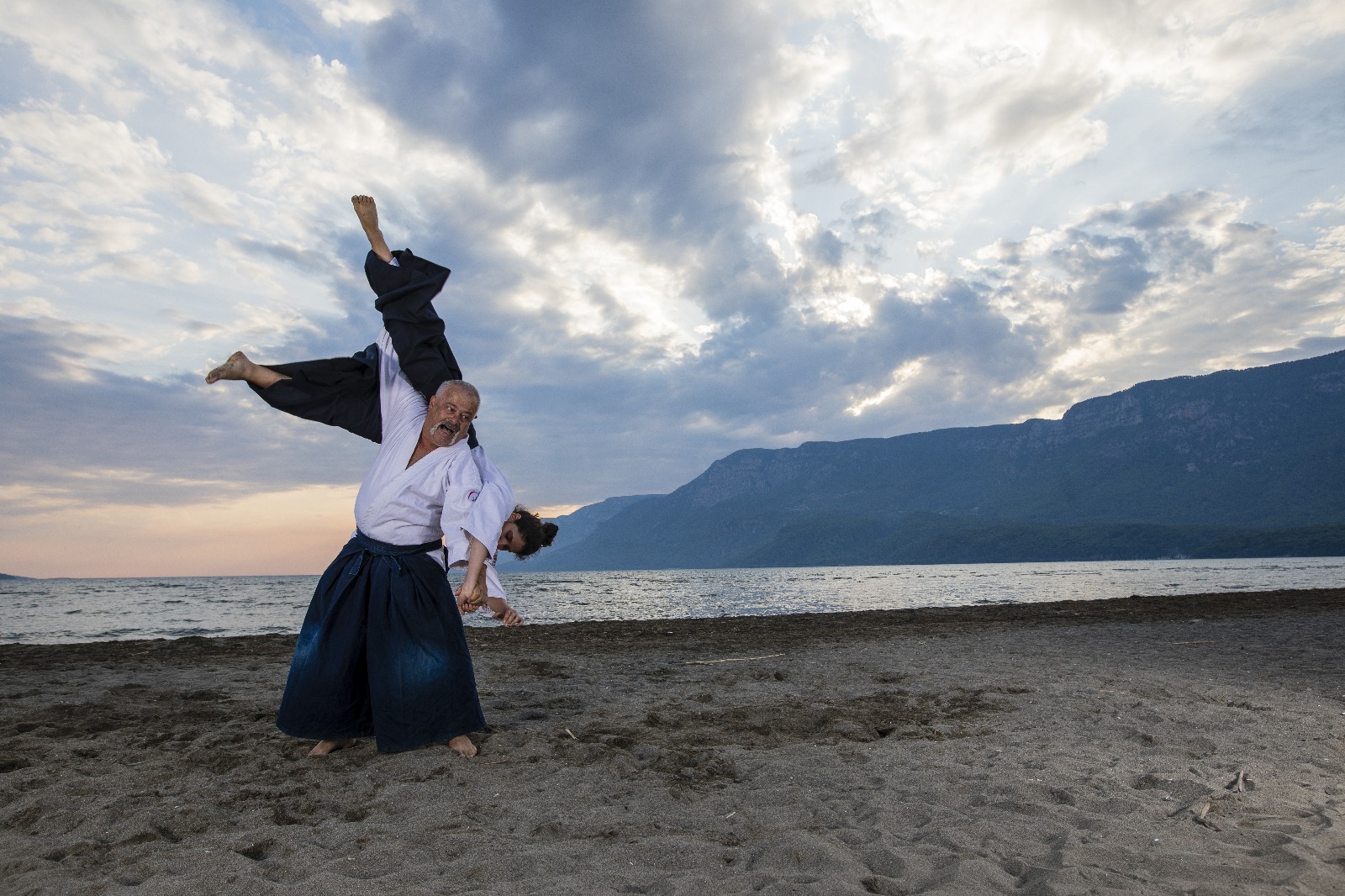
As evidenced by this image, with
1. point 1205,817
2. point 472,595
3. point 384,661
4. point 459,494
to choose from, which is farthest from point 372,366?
point 1205,817

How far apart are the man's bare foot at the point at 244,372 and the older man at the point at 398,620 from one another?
72cm

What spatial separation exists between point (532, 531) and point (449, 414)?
0.86 meters

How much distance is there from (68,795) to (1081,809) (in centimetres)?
490

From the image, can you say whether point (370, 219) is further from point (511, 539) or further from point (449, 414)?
point (511, 539)

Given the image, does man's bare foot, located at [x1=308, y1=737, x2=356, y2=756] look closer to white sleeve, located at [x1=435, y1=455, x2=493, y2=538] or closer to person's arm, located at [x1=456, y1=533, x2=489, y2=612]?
person's arm, located at [x1=456, y1=533, x2=489, y2=612]

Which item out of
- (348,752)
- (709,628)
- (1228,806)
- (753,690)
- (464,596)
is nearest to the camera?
(1228,806)

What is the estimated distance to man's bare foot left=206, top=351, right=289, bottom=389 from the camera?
388 cm

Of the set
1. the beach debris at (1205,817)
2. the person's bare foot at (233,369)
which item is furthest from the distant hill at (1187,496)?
the person's bare foot at (233,369)

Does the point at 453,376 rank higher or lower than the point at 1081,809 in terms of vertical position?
higher

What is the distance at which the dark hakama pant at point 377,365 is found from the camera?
14.0 ft

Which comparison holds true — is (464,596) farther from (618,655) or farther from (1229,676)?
(1229,676)

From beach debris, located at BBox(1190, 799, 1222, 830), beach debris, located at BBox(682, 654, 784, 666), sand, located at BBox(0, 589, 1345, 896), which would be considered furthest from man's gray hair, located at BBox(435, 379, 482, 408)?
beach debris, located at BBox(682, 654, 784, 666)

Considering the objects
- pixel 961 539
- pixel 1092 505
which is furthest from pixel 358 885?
pixel 1092 505

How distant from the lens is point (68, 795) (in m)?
3.52
